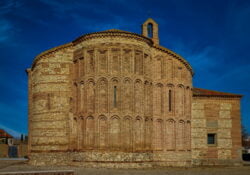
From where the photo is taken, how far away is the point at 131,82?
77.4 ft

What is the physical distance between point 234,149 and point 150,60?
37.4ft

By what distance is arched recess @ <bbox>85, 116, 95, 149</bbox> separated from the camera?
22.8m

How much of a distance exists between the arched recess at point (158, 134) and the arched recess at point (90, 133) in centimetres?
555

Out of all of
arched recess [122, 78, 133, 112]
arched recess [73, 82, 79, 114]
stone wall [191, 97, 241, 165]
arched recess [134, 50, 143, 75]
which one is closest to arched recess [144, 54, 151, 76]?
arched recess [134, 50, 143, 75]

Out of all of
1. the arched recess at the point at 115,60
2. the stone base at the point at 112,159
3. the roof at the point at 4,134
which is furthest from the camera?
the roof at the point at 4,134

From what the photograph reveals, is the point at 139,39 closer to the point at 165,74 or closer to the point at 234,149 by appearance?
the point at 165,74

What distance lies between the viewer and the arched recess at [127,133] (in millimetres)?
22663

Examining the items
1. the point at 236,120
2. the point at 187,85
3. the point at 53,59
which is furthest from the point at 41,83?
the point at 236,120

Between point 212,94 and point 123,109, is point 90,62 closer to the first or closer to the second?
point 123,109

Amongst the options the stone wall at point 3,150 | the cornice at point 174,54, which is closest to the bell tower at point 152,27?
the cornice at point 174,54

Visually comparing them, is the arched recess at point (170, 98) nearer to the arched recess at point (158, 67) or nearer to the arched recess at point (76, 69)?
the arched recess at point (158, 67)

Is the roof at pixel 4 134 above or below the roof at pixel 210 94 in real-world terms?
below

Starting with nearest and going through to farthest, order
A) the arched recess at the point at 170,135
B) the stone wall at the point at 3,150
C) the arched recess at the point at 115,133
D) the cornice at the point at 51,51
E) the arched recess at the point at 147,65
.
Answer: the arched recess at the point at 115,133, the arched recess at the point at 147,65, the cornice at the point at 51,51, the arched recess at the point at 170,135, the stone wall at the point at 3,150

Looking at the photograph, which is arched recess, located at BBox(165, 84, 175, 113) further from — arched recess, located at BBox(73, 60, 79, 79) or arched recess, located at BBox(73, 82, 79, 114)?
arched recess, located at BBox(73, 60, 79, 79)
